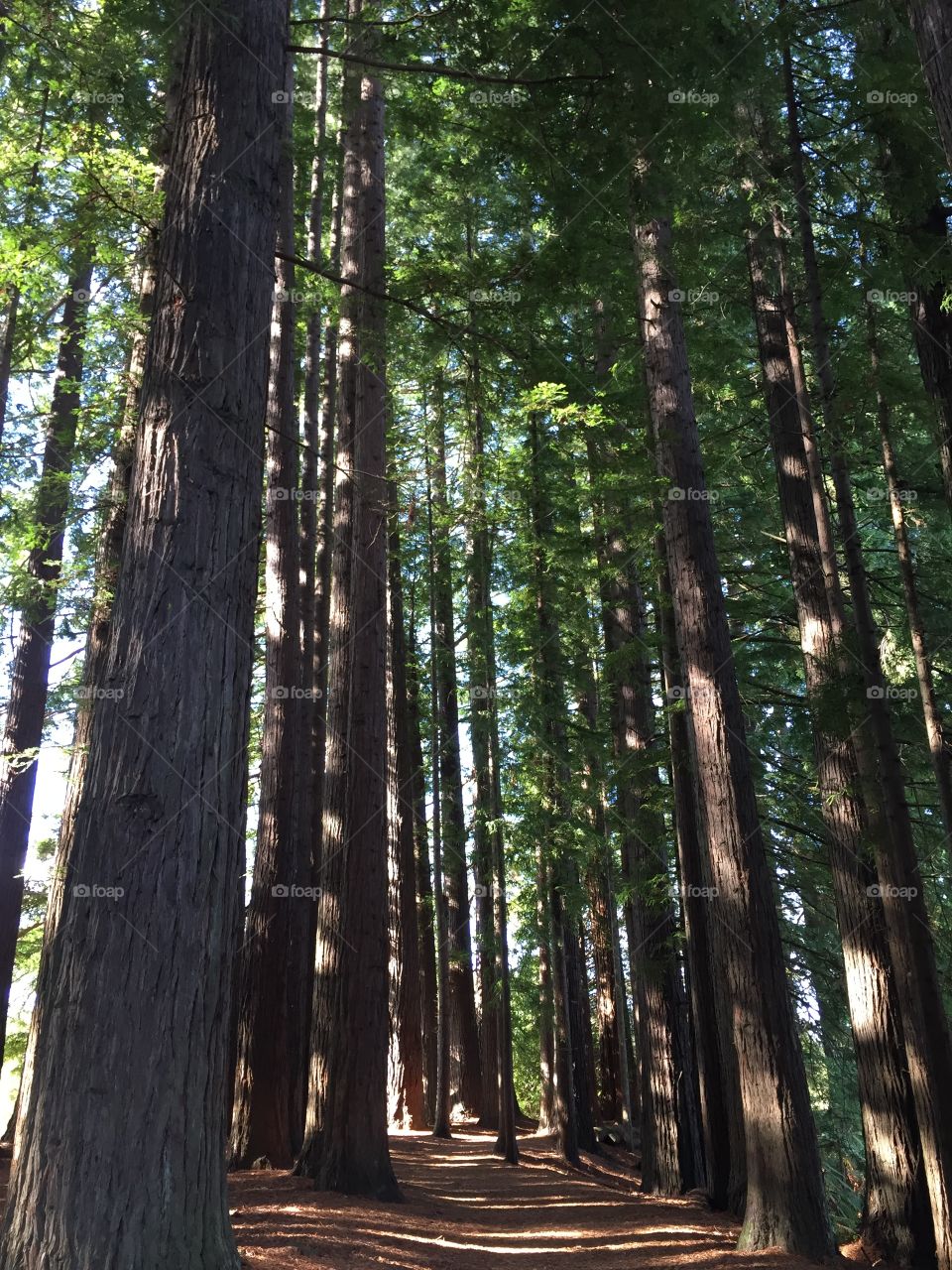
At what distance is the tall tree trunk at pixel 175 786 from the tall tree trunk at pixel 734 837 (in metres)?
5.15

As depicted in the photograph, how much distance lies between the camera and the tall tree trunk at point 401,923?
55.1 feet

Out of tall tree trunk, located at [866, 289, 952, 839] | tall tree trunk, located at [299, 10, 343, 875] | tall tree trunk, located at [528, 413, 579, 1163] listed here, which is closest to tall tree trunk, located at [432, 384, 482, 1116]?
tall tree trunk, located at [528, 413, 579, 1163]

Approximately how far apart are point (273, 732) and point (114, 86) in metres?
6.62

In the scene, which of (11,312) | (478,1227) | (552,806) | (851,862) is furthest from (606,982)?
(11,312)

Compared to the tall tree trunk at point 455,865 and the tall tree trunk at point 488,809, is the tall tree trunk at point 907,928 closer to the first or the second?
the tall tree trunk at point 488,809

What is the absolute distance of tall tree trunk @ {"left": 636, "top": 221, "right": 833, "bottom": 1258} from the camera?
24.0 feet

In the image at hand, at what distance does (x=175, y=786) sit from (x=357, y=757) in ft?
17.2

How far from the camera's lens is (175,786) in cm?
388

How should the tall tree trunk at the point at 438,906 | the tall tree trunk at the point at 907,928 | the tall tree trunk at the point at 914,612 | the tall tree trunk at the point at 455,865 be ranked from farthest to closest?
the tall tree trunk at the point at 455,865
the tall tree trunk at the point at 438,906
the tall tree trunk at the point at 914,612
the tall tree trunk at the point at 907,928

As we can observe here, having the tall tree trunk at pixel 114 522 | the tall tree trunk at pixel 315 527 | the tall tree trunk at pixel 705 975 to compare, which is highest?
the tall tree trunk at pixel 315 527

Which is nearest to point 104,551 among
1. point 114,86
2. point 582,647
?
point 114,86

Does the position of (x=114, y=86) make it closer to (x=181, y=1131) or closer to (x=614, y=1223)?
(x=181, y=1131)

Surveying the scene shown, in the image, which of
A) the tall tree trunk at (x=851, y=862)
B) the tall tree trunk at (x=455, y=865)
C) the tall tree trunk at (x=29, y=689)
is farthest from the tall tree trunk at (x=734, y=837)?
the tall tree trunk at (x=455, y=865)

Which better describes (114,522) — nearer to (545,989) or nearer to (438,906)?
(545,989)
